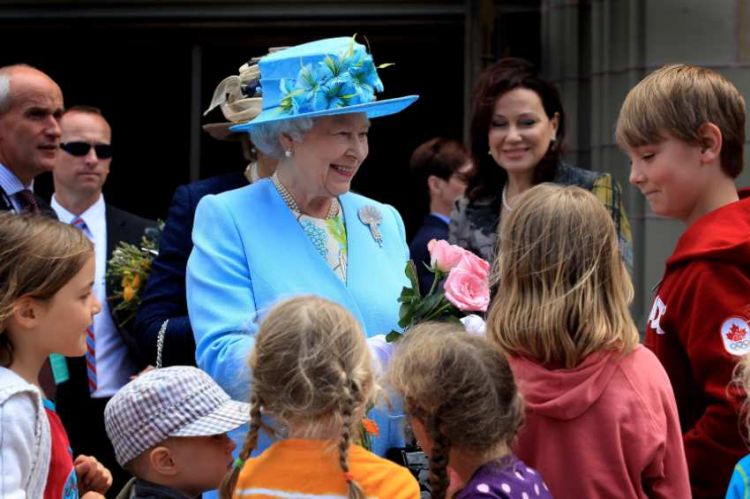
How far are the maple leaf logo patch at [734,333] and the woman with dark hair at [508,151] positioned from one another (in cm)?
148

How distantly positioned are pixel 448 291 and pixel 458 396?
0.55 metres

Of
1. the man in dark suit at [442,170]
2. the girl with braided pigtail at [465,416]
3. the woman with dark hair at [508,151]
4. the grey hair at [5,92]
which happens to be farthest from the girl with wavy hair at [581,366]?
the man in dark suit at [442,170]

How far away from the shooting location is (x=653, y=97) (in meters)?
3.38

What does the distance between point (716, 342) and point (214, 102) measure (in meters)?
1.82

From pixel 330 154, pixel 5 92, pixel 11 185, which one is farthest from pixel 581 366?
→ pixel 5 92

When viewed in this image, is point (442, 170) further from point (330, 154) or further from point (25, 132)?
point (330, 154)

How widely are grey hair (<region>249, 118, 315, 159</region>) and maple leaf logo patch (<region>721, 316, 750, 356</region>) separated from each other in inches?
46.8

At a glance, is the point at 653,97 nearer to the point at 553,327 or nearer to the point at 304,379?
the point at 553,327

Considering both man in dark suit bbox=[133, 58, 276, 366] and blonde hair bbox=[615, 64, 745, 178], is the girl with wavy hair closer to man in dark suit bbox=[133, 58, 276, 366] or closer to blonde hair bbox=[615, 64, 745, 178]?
blonde hair bbox=[615, 64, 745, 178]

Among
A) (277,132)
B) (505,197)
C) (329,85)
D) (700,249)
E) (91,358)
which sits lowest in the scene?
(91,358)

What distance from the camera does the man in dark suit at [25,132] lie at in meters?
4.90

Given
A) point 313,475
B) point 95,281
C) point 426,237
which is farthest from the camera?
point 426,237

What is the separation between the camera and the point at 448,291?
3215 millimetres

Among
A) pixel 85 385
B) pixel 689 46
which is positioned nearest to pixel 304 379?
pixel 85 385
